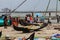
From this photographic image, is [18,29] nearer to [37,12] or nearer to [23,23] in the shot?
[23,23]

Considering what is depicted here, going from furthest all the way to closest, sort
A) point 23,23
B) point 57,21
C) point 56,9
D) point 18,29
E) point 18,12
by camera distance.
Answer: point 18,12, point 56,9, point 57,21, point 23,23, point 18,29

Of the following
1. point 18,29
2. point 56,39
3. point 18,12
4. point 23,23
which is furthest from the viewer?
point 18,12

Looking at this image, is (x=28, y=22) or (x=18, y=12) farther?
(x=18, y=12)

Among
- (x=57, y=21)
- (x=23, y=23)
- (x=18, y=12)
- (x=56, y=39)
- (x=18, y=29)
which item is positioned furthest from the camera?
(x=18, y=12)

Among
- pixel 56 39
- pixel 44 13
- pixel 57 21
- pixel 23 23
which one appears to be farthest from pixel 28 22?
pixel 56 39

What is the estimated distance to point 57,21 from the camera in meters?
28.0

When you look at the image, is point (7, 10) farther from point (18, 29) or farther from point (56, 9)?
point (18, 29)

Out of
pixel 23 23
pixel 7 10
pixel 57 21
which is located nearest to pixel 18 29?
pixel 23 23

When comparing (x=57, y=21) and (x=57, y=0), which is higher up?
(x=57, y=0)

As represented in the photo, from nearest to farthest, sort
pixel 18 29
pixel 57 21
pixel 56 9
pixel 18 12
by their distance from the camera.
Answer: pixel 18 29 < pixel 57 21 < pixel 56 9 < pixel 18 12

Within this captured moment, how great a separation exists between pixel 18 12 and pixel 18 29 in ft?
42.9

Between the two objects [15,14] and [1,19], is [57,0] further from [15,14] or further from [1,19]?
[1,19]

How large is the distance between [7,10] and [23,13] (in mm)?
2432

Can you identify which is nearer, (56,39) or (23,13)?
(56,39)
